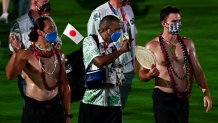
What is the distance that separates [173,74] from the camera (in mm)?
11148

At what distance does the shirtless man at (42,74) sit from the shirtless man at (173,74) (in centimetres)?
104

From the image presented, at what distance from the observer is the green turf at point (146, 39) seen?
14.9 m

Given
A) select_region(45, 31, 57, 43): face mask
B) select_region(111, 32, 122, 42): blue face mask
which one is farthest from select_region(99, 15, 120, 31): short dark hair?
select_region(45, 31, 57, 43): face mask

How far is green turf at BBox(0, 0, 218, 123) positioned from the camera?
14859mm

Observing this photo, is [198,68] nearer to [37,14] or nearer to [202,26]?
[37,14]

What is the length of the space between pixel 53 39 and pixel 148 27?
396 inches

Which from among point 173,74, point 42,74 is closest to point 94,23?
point 173,74

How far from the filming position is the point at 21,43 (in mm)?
12195

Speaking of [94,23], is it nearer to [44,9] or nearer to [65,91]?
[44,9]

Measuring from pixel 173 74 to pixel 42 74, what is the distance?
1.52 meters

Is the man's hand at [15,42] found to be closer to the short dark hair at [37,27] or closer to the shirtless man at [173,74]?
the short dark hair at [37,27]

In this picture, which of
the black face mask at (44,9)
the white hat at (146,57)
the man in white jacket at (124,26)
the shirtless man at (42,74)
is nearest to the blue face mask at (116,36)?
the white hat at (146,57)

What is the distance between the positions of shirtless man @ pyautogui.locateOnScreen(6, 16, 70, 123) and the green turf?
372 centimetres

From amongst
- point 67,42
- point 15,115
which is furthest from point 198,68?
point 67,42
